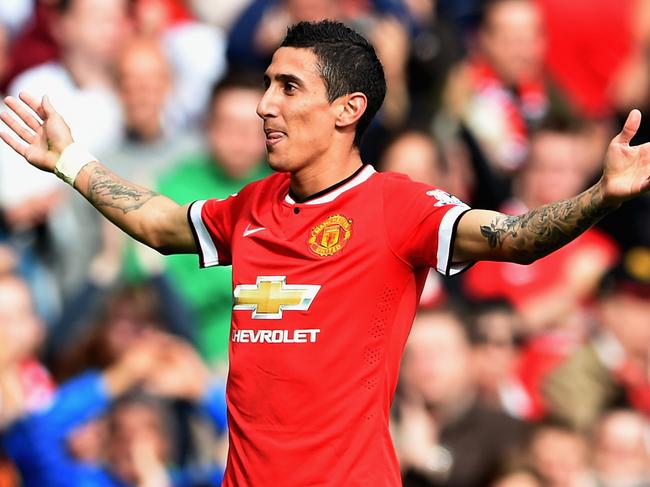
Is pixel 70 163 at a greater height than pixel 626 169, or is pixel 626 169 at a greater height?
pixel 70 163

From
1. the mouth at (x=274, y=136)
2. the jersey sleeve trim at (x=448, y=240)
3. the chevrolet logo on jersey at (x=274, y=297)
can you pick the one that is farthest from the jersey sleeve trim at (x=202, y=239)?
the jersey sleeve trim at (x=448, y=240)

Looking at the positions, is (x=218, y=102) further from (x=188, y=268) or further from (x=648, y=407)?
(x=648, y=407)

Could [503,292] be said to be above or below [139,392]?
above

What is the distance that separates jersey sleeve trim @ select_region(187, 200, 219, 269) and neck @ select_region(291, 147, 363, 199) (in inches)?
17.6

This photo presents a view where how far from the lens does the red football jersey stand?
16.5 feet

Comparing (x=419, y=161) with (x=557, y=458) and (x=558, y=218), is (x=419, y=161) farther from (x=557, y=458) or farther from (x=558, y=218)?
(x=558, y=218)

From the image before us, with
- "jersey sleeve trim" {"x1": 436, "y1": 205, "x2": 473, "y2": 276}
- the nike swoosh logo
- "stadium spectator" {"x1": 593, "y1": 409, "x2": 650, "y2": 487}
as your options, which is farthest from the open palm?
"stadium spectator" {"x1": 593, "y1": 409, "x2": 650, "y2": 487}

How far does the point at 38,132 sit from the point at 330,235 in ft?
4.54

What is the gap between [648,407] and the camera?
984 cm

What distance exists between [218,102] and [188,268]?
3.57ft

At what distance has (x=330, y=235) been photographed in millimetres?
5168

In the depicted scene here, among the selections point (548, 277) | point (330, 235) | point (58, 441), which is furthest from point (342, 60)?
point (548, 277)

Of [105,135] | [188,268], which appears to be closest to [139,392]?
[188,268]

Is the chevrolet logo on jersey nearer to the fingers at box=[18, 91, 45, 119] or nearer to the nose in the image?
the nose
